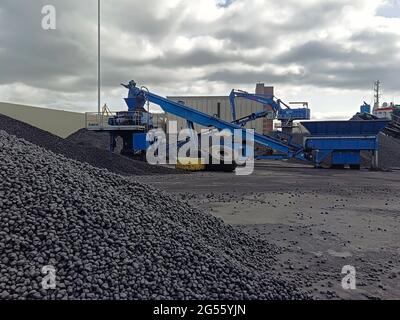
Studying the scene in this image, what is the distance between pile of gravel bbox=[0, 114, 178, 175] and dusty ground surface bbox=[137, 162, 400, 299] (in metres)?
2.04

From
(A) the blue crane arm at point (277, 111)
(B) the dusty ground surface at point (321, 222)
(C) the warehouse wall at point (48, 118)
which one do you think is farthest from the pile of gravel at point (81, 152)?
(C) the warehouse wall at point (48, 118)

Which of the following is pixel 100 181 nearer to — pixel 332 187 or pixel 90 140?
pixel 332 187

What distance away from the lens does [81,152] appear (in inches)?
640

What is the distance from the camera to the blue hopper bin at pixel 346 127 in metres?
21.2

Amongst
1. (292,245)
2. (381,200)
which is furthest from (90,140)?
(292,245)

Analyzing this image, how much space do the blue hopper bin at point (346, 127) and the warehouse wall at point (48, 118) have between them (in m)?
19.3

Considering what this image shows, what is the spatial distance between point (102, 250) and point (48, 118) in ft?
95.8

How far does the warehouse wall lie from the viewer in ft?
89.4

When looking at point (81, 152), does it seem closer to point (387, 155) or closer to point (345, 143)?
point (345, 143)

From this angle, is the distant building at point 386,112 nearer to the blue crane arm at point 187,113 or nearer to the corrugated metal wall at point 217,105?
the corrugated metal wall at point 217,105

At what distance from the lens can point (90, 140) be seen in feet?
93.0

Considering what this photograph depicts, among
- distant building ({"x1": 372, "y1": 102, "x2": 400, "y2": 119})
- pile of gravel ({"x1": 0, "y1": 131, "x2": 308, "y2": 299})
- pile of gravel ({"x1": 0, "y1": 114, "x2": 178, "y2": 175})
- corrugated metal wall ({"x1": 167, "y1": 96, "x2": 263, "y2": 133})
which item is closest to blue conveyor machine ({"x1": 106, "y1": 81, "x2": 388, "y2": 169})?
pile of gravel ({"x1": 0, "y1": 114, "x2": 178, "y2": 175})

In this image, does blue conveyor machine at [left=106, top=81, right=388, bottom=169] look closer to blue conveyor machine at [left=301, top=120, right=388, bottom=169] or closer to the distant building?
blue conveyor machine at [left=301, top=120, right=388, bottom=169]
